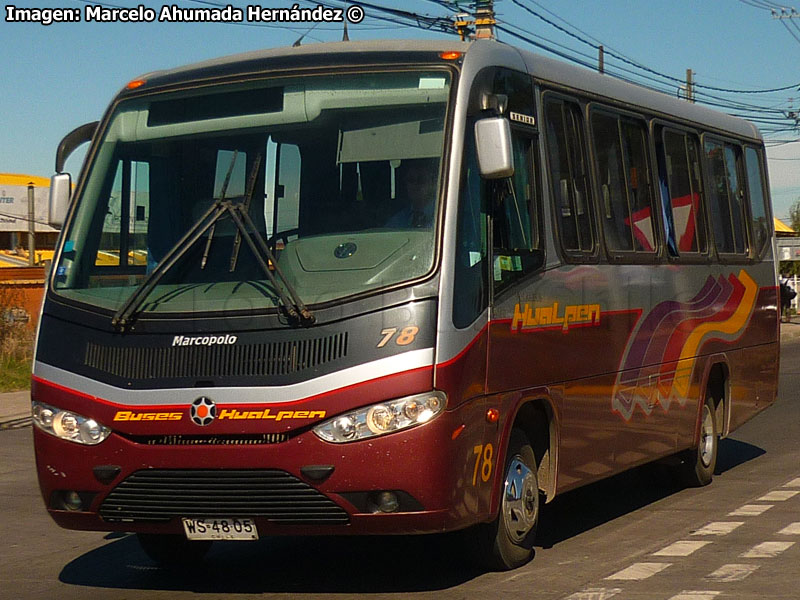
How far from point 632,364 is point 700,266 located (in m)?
1.99

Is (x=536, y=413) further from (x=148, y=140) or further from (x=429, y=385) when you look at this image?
(x=148, y=140)

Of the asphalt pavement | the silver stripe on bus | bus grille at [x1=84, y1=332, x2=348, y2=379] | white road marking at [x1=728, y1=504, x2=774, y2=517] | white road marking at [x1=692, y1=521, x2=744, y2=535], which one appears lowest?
white road marking at [x1=692, y1=521, x2=744, y2=535]

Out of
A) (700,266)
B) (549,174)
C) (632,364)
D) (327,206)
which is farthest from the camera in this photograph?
(700,266)

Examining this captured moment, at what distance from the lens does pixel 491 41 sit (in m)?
8.28

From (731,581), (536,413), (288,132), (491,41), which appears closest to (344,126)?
(288,132)

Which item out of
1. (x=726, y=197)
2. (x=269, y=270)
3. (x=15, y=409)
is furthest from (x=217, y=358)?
(x=15, y=409)

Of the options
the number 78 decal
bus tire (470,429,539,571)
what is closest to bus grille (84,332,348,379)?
the number 78 decal

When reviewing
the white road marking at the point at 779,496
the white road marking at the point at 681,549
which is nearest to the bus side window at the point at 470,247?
the white road marking at the point at 681,549

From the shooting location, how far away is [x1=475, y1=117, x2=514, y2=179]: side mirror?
24.8ft

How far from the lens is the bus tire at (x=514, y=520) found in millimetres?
7988

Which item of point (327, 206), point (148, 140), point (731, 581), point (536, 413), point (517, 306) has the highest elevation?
point (148, 140)

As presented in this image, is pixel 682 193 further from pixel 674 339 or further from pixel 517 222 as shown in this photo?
pixel 517 222

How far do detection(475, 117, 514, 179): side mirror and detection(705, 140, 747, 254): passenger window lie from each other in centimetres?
519

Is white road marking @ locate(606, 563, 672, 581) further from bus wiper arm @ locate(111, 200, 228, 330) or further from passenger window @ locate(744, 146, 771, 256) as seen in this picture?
passenger window @ locate(744, 146, 771, 256)
